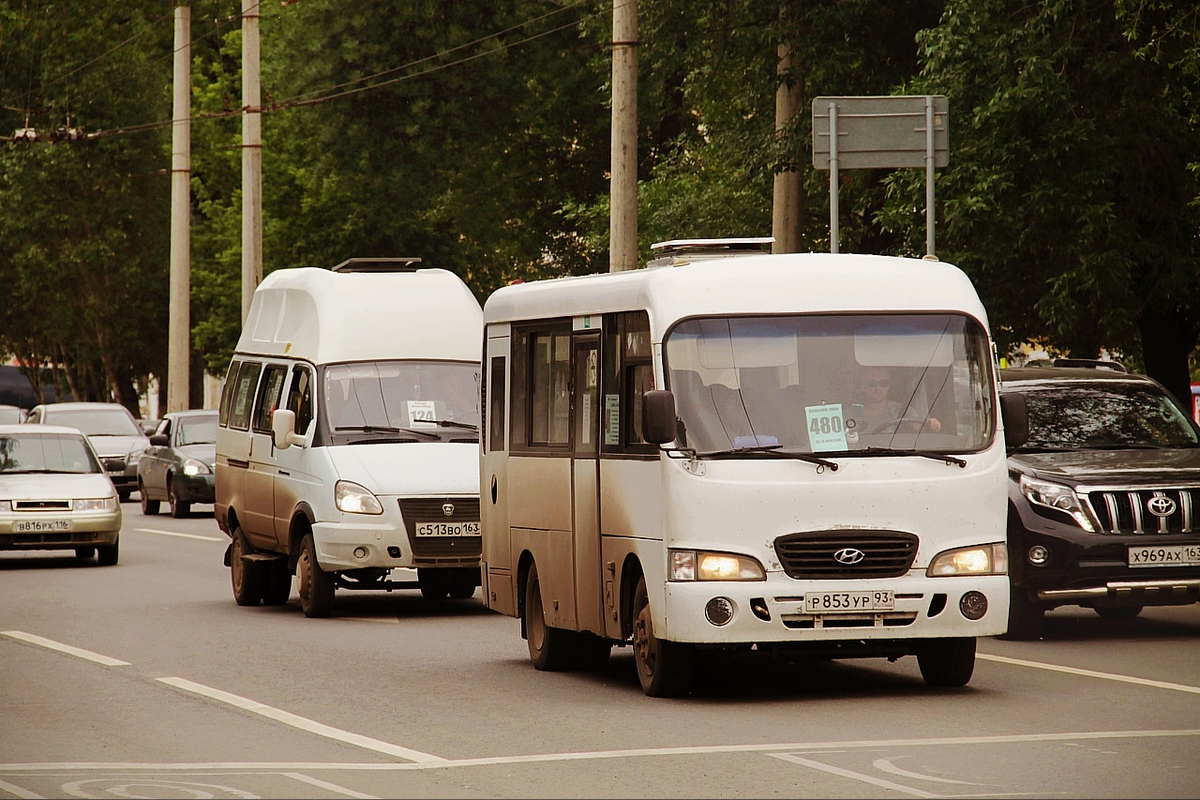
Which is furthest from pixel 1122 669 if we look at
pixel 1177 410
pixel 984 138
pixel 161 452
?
pixel 161 452

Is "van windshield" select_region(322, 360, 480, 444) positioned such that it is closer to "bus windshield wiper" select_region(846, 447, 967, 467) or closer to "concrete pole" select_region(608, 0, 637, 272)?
"bus windshield wiper" select_region(846, 447, 967, 467)

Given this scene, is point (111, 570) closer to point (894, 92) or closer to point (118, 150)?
point (894, 92)

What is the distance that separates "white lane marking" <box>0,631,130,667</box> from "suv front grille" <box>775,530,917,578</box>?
16.4ft

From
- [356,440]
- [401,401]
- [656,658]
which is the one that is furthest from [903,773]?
[401,401]

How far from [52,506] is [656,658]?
1394 centimetres

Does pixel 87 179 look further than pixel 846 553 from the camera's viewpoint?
Yes

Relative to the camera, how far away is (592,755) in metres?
9.87

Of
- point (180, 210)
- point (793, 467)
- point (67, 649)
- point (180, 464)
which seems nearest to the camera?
point (793, 467)

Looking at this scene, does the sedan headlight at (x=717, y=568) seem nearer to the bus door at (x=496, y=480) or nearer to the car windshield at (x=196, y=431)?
the bus door at (x=496, y=480)

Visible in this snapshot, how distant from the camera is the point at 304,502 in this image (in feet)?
58.8

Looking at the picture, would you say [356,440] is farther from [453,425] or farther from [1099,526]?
[1099,526]

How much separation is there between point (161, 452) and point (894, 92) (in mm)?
16116

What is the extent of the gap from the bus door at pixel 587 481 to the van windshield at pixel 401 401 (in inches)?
206

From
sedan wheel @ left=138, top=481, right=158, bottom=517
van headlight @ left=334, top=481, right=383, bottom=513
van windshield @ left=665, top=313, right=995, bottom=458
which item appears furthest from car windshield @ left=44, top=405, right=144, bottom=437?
van windshield @ left=665, top=313, right=995, bottom=458
